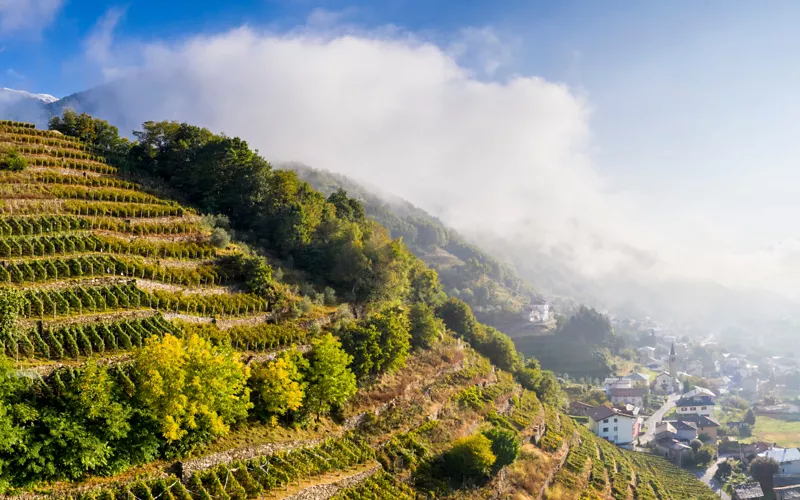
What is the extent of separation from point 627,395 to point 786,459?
3939cm

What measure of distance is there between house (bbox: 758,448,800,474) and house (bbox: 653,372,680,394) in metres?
58.6

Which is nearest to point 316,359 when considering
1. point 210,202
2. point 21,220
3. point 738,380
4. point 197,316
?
point 197,316

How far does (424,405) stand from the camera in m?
42.0

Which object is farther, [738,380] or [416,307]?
[738,380]

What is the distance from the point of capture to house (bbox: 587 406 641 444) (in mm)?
86125

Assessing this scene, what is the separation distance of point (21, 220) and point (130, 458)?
2250 cm

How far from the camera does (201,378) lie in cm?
2550

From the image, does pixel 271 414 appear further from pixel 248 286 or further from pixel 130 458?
pixel 248 286

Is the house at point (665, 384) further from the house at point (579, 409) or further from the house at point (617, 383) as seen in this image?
the house at point (579, 409)

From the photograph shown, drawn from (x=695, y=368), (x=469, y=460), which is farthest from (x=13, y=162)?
(x=695, y=368)

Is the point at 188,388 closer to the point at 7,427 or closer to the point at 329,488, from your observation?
the point at 7,427

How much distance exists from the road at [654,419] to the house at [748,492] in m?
18.8

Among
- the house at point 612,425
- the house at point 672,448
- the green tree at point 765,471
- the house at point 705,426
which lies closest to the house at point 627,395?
the house at point 705,426

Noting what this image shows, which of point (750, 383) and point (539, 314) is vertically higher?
point (539, 314)
